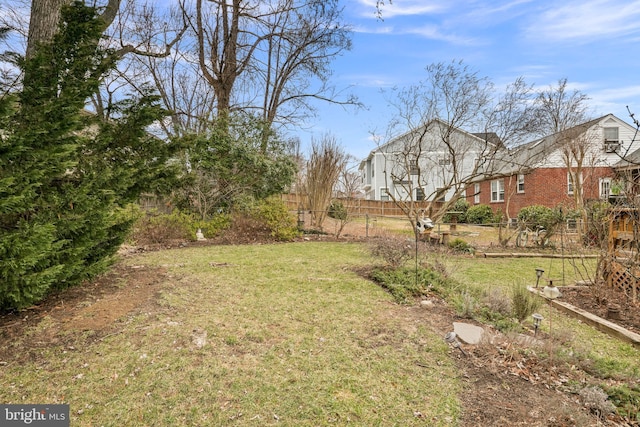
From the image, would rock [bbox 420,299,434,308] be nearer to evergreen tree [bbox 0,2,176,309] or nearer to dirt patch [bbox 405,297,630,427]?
dirt patch [bbox 405,297,630,427]

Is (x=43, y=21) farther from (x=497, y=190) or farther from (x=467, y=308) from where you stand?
(x=497, y=190)

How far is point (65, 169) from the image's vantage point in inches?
130

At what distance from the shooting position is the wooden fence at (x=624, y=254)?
493 centimetres

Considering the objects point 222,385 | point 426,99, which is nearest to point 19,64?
point 222,385

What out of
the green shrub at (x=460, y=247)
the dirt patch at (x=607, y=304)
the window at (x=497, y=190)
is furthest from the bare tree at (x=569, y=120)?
the dirt patch at (x=607, y=304)

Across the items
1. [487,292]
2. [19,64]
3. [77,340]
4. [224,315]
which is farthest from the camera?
[487,292]

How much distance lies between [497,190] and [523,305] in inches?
745

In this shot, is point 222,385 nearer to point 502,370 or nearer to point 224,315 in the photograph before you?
point 224,315

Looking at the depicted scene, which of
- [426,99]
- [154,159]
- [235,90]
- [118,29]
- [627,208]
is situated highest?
[118,29]

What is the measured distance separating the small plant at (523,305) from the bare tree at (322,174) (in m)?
9.10

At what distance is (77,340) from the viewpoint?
125 inches

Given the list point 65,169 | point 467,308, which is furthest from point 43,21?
point 467,308

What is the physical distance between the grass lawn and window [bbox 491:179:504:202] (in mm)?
19206

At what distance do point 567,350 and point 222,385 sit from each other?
3309 mm
